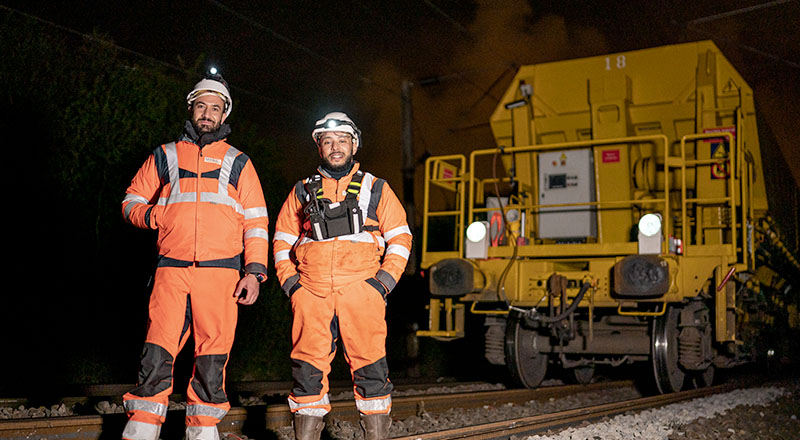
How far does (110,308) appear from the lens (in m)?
9.00

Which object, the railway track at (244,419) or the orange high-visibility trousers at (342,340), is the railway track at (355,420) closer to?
the railway track at (244,419)

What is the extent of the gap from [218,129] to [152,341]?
3.84 ft

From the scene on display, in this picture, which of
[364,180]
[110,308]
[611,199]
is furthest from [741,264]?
[110,308]

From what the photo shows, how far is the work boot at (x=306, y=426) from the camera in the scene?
3627mm

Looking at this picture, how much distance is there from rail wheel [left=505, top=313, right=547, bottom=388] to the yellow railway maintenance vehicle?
0.02 meters

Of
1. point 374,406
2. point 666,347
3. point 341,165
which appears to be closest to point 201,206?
point 341,165

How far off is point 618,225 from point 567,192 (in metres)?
0.73

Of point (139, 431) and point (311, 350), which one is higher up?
point (311, 350)

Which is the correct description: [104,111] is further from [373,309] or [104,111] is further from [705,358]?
[705,358]

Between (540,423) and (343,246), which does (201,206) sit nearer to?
(343,246)

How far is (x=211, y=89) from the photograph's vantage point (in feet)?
12.8

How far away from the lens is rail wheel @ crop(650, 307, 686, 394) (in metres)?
7.38

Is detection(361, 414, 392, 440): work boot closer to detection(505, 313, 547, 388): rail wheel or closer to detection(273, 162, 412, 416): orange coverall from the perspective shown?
detection(273, 162, 412, 416): orange coverall

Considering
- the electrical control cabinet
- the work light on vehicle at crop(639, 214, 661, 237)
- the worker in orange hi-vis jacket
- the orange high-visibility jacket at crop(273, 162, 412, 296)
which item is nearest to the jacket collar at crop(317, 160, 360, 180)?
the orange high-visibility jacket at crop(273, 162, 412, 296)
